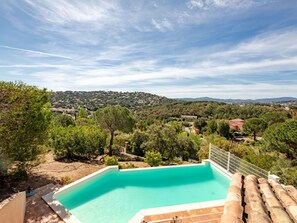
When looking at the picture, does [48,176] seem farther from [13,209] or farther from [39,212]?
[13,209]

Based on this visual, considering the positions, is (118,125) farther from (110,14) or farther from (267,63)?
(267,63)

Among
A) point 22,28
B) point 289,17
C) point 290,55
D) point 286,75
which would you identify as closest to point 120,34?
point 22,28

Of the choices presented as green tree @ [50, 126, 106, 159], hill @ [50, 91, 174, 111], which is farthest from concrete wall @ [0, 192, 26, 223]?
hill @ [50, 91, 174, 111]

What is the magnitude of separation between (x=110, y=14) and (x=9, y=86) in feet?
17.0

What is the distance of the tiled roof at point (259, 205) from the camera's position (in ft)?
6.79

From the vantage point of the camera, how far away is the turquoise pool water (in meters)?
6.58

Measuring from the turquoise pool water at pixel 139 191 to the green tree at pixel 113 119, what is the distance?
9448 millimetres

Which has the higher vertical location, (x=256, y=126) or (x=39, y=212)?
(x=39, y=212)

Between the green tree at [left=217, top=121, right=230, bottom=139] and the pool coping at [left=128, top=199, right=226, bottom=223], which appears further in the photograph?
the green tree at [left=217, top=121, right=230, bottom=139]

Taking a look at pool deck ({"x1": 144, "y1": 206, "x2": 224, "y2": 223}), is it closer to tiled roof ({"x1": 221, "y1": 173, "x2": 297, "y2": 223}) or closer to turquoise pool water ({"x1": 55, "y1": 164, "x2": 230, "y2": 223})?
turquoise pool water ({"x1": 55, "y1": 164, "x2": 230, "y2": 223})

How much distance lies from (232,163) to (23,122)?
322 inches

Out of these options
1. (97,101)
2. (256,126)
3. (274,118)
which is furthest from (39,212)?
(97,101)

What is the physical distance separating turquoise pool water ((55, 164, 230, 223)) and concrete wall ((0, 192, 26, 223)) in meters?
1.58

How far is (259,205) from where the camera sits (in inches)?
93.3
